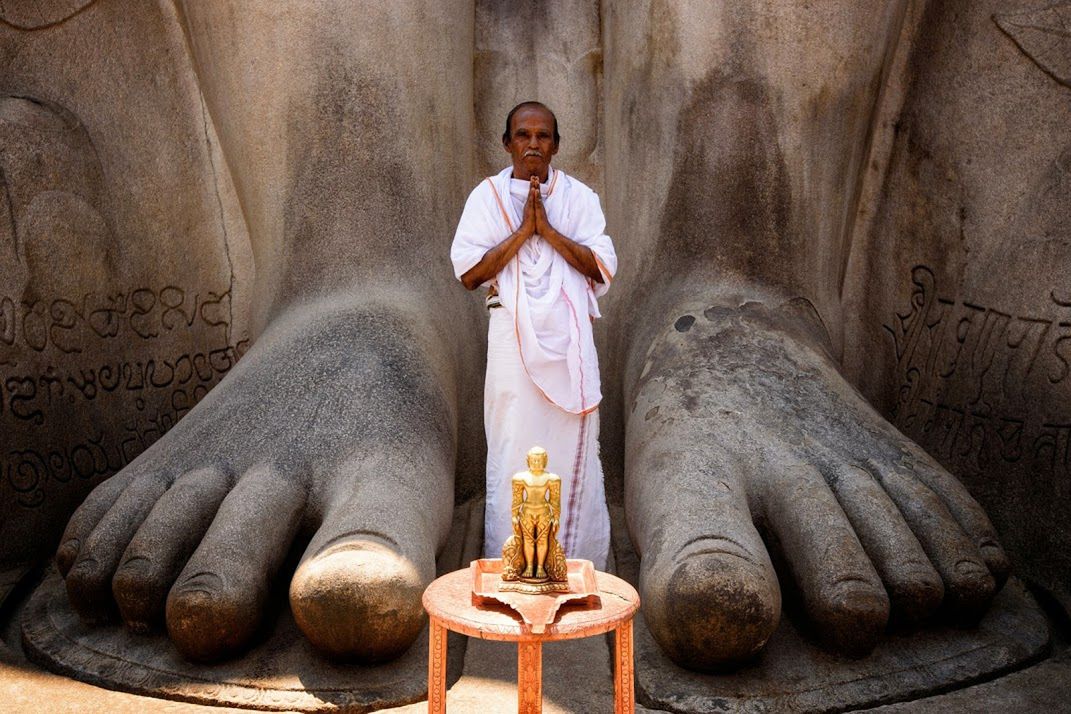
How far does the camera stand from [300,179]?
3.04 meters

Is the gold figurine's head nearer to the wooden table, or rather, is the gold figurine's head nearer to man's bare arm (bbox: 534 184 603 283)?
the wooden table

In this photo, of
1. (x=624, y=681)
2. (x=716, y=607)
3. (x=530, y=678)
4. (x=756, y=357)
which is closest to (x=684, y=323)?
(x=756, y=357)

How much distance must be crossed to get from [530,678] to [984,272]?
165 centimetres

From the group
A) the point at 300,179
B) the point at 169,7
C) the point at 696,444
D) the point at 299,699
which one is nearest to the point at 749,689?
the point at 696,444

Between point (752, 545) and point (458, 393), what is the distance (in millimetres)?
927

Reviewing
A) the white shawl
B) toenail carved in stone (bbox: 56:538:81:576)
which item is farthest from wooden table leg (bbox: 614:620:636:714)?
toenail carved in stone (bbox: 56:538:81:576)

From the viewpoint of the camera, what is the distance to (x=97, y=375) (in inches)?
125

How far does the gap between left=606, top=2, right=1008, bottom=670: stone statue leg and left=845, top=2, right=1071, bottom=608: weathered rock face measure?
6.4 inches

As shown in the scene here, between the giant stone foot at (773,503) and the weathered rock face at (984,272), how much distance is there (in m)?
0.34

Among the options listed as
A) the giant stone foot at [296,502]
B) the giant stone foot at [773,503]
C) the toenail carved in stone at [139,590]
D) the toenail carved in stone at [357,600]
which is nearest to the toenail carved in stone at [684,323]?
the giant stone foot at [773,503]

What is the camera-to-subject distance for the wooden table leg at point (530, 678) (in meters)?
1.80

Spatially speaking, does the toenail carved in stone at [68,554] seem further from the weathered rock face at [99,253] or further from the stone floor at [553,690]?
the weathered rock face at [99,253]

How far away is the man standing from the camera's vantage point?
2.77 m

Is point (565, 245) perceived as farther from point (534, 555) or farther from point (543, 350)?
point (534, 555)
